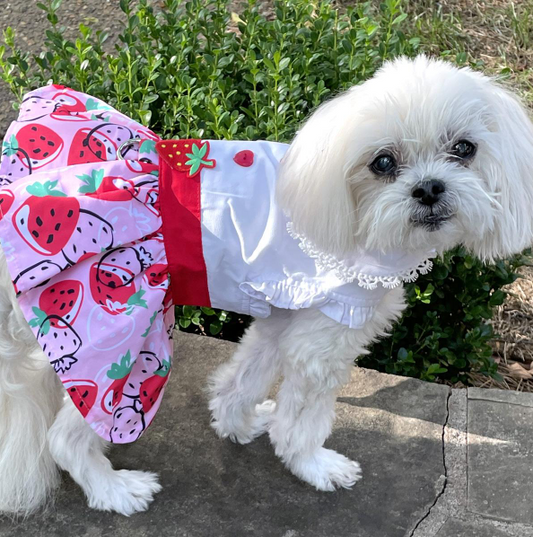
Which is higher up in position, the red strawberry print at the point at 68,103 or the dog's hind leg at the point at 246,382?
the red strawberry print at the point at 68,103

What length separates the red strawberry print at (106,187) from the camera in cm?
214

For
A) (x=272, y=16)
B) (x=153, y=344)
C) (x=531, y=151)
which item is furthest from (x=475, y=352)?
(x=272, y=16)

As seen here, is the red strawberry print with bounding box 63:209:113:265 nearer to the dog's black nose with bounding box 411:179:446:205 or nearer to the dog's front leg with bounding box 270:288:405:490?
the dog's front leg with bounding box 270:288:405:490

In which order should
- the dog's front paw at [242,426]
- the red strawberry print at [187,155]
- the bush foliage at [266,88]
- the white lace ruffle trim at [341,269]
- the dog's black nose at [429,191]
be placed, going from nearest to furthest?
the dog's black nose at [429,191] < the white lace ruffle trim at [341,269] < the red strawberry print at [187,155] < the dog's front paw at [242,426] < the bush foliage at [266,88]

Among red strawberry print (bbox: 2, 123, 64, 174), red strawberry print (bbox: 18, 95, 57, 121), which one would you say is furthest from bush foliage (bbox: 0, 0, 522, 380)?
red strawberry print (bbox: 2, 123, 64, 174)

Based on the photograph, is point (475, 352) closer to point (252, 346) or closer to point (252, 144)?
point (252, 346)

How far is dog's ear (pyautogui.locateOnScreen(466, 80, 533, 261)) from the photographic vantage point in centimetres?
201

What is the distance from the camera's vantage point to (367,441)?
2674mm

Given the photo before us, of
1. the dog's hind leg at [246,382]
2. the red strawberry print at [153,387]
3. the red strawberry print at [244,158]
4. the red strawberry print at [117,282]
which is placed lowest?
the dog's hind leg at [246,382]

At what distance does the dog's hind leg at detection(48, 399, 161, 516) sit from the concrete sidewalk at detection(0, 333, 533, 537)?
0.04 m

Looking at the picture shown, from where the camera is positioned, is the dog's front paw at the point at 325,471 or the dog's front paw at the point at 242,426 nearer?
the dog's front paw at the point at 325,471

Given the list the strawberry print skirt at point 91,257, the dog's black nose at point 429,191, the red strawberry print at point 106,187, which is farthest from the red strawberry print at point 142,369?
the dog's black nose at point 429,191

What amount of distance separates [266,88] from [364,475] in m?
1.74

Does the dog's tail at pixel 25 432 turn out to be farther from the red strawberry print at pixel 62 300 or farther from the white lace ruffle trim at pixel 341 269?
the white lace ruffle trim at pixel 341 269
